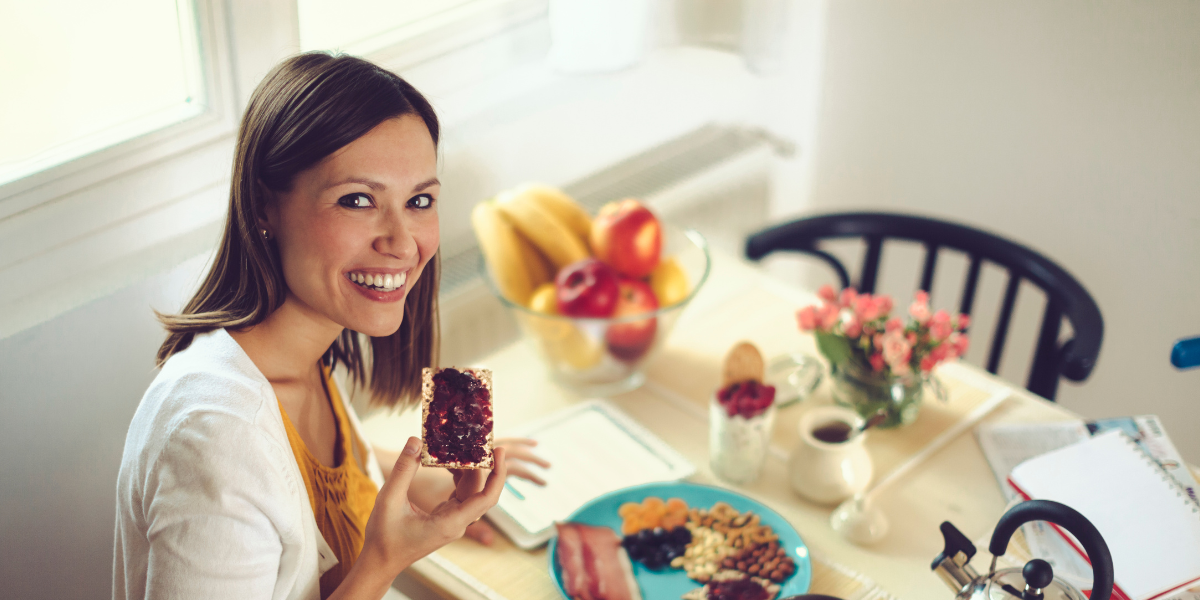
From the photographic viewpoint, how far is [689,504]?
4.09ft

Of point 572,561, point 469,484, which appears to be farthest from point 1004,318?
point 469,484

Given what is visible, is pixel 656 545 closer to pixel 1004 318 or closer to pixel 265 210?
pixel 265 210

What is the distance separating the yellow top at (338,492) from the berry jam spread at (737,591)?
0.42m

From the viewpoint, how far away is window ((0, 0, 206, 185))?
3.75 feet

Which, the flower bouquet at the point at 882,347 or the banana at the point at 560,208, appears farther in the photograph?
the banana at the point at 560,208

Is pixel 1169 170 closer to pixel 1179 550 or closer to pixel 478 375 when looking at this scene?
pixel 1179 550

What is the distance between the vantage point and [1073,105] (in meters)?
1.94

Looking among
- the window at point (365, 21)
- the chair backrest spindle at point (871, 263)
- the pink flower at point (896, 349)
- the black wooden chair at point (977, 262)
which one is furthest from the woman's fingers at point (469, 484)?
the chair backrest spindle at point (871, 263)

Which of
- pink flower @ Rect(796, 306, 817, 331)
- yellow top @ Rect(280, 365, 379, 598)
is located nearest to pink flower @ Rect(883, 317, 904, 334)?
pink flower @ Rect(796, 306, 817, 331)

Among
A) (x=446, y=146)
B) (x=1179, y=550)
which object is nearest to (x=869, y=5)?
(x=446, y=146)

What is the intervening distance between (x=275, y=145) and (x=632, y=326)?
0.66m

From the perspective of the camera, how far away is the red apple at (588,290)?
54.5 inches

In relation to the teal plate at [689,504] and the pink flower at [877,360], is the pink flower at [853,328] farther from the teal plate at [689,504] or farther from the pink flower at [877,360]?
the teal plate at [689,504]

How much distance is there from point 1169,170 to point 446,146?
141 centimetres
